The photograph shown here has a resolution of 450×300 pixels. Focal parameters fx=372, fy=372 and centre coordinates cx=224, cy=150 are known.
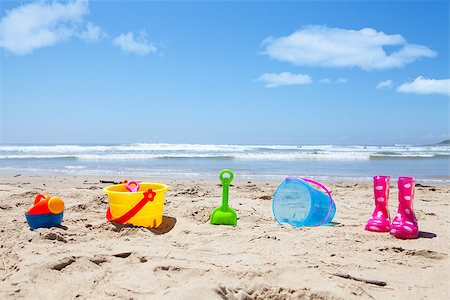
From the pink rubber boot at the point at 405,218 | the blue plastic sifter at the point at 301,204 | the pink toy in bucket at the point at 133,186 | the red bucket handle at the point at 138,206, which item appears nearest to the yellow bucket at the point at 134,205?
the red bucket handle at the point at 138,206

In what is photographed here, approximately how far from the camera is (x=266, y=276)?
93.9 inches

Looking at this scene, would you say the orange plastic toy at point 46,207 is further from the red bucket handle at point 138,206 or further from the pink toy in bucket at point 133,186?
the pink toy in bucket at point 133,186

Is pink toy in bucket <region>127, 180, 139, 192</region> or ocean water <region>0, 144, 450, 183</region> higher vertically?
pink toy in bucket <region>127, 180, 139, 192</region>

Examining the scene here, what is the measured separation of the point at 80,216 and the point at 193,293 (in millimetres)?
2718

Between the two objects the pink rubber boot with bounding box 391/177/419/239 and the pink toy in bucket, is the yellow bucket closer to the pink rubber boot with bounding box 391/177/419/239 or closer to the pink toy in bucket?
the pink toy in bucket

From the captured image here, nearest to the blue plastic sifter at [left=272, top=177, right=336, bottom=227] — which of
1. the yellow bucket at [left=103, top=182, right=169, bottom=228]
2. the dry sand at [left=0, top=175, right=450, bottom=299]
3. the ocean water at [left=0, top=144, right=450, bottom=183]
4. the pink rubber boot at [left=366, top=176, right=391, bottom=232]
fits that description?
the dry sand at [left=0, top=175, right=450, bottom=299]

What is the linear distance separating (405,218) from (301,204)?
1.39 meters

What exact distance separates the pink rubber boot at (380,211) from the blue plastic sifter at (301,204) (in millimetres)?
490

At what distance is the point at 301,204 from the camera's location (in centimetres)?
469

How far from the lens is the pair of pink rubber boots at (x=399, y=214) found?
3.44 m

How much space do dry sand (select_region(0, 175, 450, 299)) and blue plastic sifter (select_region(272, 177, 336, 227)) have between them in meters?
0.24

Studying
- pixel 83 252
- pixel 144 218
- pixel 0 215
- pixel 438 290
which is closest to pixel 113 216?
pixel 144 218

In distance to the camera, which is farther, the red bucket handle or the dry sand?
the red bucket handle

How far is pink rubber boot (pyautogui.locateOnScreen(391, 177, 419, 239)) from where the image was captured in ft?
11.2
